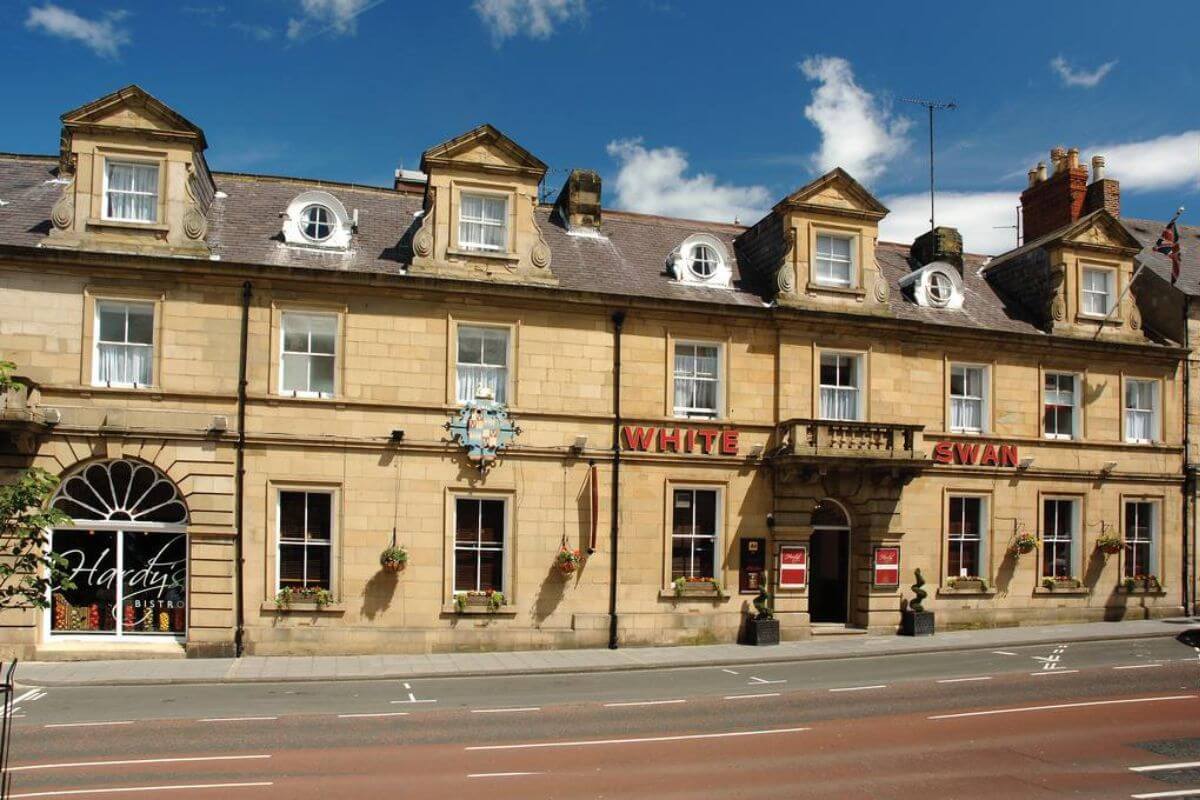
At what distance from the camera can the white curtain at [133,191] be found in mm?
22922

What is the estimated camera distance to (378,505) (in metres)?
23.6

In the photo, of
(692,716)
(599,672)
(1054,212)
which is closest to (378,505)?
(599,672)

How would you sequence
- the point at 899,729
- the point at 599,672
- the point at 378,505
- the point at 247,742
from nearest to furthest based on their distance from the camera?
the point at 247,742, the point at 899,729, the point at 599,672, the point at 378,505

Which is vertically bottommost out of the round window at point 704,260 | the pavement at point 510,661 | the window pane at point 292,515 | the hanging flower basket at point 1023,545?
the pavement at point 510,661

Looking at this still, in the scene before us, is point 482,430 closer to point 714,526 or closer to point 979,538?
point 714,526

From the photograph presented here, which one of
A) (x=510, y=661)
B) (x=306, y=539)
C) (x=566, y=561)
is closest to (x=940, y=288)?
(x=566, y=561)

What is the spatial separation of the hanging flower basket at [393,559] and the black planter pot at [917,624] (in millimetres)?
13183

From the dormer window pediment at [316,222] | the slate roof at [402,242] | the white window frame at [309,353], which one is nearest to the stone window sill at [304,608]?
the white window frame at [309,353]

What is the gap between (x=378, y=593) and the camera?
76.8 feet

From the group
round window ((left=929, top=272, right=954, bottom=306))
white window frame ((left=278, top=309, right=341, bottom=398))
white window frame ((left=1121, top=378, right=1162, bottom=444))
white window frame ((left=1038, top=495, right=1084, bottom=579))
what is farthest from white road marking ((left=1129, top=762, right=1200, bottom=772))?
white window frame ((left=1121, top=378, right=1162, bottom=444))

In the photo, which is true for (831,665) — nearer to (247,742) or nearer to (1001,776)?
(1001,776)

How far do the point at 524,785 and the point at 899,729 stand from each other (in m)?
6.65

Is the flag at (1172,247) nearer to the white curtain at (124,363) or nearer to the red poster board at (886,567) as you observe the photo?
the red poster board at (886,567)

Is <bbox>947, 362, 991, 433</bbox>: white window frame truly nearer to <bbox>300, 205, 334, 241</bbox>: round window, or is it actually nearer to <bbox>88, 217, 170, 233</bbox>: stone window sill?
<bbox>300, 205, 334, 241</bbox>: round window
